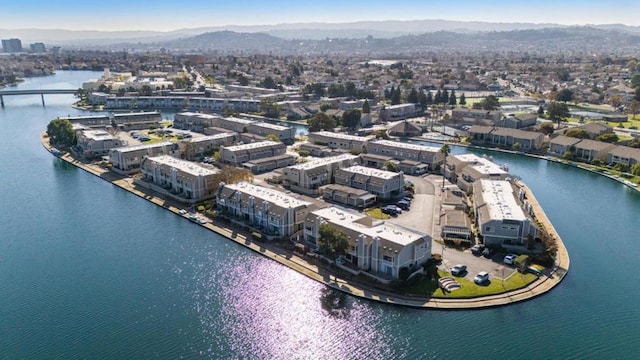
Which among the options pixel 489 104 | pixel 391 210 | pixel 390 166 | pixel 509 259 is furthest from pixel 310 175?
pixel 489 104

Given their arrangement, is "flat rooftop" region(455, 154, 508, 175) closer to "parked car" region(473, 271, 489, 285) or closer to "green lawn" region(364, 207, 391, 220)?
"green lawn" region(364, 207, 391, 220)

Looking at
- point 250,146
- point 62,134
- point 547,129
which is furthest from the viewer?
point 547,129

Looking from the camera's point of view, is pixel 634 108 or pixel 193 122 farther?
pixel 634 108

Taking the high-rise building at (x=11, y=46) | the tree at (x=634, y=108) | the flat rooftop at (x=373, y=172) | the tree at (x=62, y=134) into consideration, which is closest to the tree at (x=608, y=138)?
the tree at (x=634, y=108)

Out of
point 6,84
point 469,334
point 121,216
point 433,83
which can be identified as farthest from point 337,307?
point 6,84

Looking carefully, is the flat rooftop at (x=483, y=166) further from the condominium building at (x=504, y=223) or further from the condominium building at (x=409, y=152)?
the condominium building at (x=504, y=223)

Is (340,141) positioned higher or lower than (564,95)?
lower

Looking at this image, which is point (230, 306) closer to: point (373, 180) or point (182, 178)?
point (182, 178)
